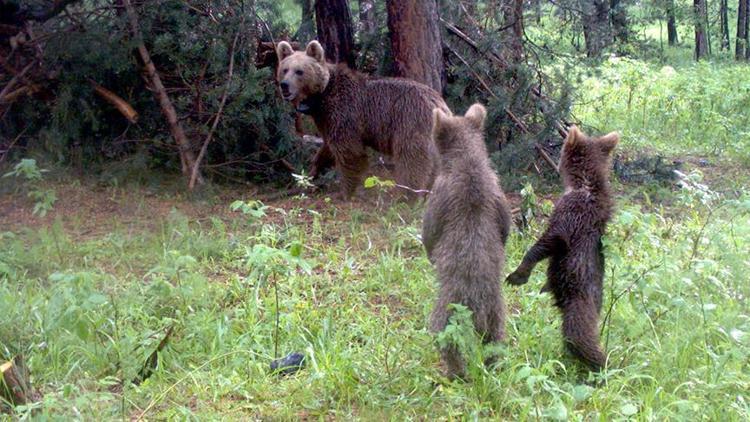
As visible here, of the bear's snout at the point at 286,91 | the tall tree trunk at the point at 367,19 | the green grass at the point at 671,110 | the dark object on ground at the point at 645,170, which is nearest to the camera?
Result: the bear's snout at the point at 286,91

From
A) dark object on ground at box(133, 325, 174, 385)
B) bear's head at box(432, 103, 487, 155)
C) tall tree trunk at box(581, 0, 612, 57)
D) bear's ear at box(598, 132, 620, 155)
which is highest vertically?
tall tree trunk at box(581, 0, 612, 57)

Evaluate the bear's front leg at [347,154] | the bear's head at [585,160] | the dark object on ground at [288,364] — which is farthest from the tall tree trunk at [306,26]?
the dark object on ground at [288,364]

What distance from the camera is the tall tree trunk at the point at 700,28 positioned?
77.6 ft

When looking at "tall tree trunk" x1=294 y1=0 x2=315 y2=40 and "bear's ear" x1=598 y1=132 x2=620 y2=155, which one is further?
"tall tree trunk" x1=294 y1=0 x2=315 y2=40

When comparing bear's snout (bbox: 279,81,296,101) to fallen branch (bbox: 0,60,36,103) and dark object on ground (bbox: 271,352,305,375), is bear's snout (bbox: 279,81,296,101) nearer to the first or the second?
fallen branch (bbox: 0,60,36,103)

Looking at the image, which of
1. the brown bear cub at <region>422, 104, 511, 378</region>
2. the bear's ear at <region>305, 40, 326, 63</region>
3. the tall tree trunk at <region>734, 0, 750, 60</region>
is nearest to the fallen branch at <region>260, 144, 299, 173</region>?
the bear's ear at <region>305, 40, 326, 63</region>

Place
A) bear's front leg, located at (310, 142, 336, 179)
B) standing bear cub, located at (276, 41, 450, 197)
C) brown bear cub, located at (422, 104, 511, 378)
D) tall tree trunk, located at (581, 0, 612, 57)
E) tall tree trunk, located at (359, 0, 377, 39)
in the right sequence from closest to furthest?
brown bear cub, located at (422, 104, 511, 378)
standing bear cub, located at (276, 41, 450, 197)
bear's front leg, located at (310, 142, 336, 179)
tall tree trunk, located at (359, 0, 377, 39)
tall tree trunk, located at (581, 0, 612, 57)

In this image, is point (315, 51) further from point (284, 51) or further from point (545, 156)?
point (545, 156)

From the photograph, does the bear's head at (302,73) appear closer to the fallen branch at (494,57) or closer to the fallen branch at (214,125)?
the fallen branch at (214,125)

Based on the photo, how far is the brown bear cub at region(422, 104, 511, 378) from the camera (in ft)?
14.5

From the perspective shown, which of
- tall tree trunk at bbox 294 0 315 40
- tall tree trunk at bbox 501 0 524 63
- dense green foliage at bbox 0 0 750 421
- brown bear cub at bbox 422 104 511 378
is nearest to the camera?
dense green foliage at bbox 0 0 750 421

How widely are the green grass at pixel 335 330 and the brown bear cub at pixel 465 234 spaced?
9.1 inches

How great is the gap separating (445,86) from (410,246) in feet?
10.4

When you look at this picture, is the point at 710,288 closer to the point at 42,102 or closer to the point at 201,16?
the point at 201,16
